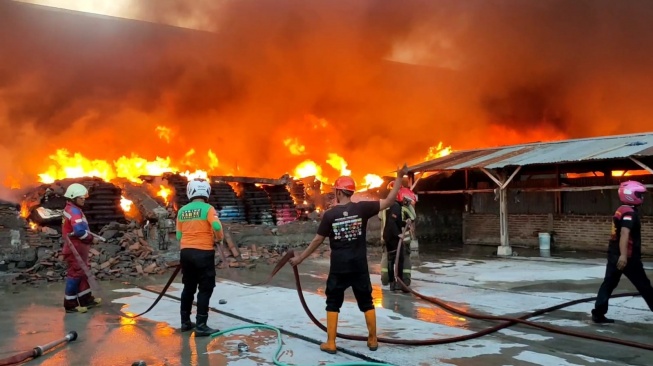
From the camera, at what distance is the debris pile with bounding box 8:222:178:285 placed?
10.6 metres

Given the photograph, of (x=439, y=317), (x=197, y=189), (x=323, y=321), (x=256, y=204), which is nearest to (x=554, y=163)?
(x=439, y=317)

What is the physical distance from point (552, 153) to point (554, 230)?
3093mm

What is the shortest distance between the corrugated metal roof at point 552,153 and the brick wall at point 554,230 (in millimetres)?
2127

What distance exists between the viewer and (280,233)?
49.9 feet

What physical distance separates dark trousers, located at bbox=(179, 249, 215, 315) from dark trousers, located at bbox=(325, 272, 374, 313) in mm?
1600

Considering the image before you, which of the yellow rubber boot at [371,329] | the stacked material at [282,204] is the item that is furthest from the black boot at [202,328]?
the stacked material at [282,204]

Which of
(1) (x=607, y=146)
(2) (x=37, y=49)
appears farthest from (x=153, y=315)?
(2) (x=37, y=49)

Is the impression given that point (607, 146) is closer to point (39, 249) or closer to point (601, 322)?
point (601, 322)

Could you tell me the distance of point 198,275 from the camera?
19.4ft

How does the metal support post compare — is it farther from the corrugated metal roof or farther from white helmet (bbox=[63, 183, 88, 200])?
white helmet (bbox=[63, 183, 88, 200])

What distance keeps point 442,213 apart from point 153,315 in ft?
44.0

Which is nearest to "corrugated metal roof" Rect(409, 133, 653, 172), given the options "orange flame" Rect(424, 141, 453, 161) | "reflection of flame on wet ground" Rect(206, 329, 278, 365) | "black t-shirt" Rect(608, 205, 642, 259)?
"black t-shirt" Rect(608, 205, 642, 259)

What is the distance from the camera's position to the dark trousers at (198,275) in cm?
584

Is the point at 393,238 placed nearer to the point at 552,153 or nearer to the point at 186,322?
the point at 186,322
